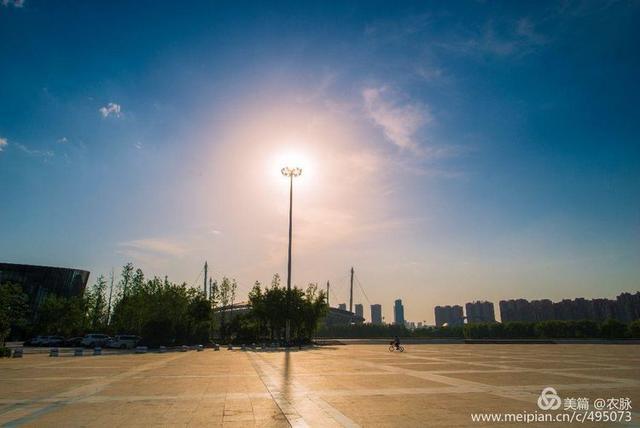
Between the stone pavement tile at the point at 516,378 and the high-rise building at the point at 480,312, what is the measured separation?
17108 cm

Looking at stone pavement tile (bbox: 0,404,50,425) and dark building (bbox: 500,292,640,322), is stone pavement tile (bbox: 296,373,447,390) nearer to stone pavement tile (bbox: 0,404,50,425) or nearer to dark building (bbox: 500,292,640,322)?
stone pavement tile (bbox: 0,404,50,425)

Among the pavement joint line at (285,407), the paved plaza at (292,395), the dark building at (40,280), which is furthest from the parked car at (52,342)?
the pavement joint line at (285,407)

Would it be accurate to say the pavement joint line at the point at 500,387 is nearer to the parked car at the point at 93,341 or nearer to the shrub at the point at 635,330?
the parked car at the point at 93,341

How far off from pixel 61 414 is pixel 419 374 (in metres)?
12.7

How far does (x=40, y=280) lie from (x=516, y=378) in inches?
3644

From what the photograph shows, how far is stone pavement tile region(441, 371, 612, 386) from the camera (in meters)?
13.9

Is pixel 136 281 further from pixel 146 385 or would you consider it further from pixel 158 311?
pixel 146 385

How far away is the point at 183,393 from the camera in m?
11.8

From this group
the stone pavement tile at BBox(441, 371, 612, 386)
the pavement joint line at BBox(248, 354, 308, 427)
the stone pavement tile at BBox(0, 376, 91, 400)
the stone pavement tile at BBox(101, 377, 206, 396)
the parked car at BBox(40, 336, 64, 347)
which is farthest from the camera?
the parked car at BBox(40, 336, 64, 347)

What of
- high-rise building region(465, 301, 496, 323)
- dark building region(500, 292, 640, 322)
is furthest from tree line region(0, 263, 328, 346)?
high-rise building region(465, 301, 496, 323)

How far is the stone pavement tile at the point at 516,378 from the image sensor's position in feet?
45.5

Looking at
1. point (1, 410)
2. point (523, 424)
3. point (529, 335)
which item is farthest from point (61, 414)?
point (529, 335)

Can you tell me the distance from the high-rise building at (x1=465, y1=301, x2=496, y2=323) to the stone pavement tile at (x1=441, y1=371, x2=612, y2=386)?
171 metres

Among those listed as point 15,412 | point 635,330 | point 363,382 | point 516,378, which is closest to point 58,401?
point 15,412
